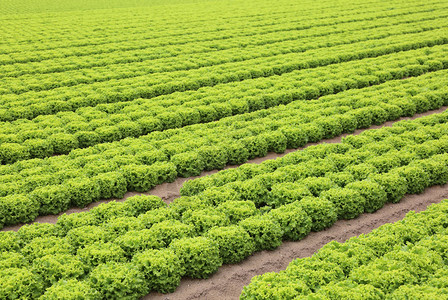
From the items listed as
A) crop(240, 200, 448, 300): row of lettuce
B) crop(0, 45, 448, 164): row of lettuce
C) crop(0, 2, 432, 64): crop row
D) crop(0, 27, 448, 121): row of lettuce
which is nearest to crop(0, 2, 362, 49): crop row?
crop(0, 2, 432, 64): crop row

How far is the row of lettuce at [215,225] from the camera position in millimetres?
8562

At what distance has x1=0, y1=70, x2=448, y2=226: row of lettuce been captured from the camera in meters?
11.9

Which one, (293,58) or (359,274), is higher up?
(293,58)

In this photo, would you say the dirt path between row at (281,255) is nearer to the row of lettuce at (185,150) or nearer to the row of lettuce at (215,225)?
the row of lettuce at (215,225)

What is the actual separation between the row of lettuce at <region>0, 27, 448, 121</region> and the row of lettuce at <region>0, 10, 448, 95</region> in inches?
18.9

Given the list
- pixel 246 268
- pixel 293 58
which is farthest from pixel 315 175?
pixel 293 58

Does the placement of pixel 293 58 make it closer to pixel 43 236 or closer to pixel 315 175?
pixel 315 175

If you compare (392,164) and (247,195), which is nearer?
(247,195)

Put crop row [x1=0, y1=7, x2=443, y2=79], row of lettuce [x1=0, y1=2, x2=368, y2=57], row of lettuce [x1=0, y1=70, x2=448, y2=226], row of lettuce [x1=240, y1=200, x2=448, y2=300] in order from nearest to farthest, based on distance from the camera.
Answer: row of lettuce [x1=240, y1=200, x2=448, y2=300] → row of lettuce [x1=0, y1=70, x2=448, y2=226] → crop row [x1=0, y1=7, x2=443, y2=79] → row of lettuce [x1=0, y1=2, x2=368, y2=57]

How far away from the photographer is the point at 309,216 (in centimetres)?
1084

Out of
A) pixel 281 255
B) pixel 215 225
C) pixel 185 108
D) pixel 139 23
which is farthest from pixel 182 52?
pixel 281 255

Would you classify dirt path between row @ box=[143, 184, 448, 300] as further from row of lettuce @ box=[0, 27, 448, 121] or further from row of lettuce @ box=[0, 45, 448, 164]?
row of lettuce @ box=[0, 27, 448, 121]

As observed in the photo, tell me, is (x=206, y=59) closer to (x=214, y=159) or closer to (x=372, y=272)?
(x=214, y=159)

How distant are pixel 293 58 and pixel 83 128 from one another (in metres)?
14.9
